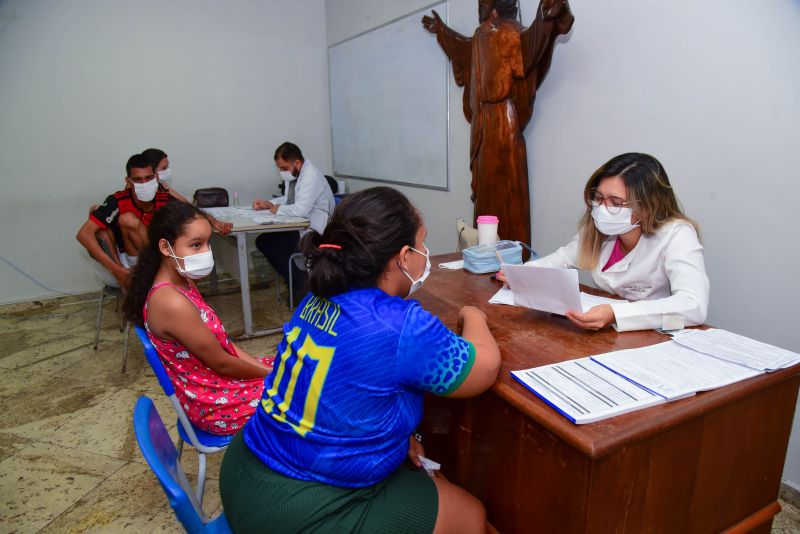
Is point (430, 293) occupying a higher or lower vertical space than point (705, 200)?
lower

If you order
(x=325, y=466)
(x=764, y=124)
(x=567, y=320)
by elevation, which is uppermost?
(x=764, y=124)

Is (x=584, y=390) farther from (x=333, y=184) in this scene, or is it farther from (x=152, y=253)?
(x=333, y=184)

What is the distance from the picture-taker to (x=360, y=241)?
3.20 ft

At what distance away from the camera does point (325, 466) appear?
0.91 meters

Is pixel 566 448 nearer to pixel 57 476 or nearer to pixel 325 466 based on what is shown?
pixel 325 466

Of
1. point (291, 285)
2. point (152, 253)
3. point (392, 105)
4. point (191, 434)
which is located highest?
point (392, 105)

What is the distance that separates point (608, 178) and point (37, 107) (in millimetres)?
4411

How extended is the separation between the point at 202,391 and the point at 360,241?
89 cm

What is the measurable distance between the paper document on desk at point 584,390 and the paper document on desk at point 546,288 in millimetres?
216

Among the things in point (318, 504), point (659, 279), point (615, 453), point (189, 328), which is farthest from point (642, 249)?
point (189, 328)

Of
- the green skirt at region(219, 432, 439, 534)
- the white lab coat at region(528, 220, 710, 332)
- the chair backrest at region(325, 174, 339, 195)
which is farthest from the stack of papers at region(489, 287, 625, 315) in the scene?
the chair backrest at region(325, 174, 339, 195)

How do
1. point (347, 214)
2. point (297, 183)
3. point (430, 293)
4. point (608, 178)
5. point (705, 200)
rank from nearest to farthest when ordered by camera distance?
point (347, 214) < point (608, 178) < point (430, 293) < point (705, 200) < point (297, 183)

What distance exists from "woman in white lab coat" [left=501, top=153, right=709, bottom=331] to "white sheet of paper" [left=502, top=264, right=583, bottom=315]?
1.7 inches

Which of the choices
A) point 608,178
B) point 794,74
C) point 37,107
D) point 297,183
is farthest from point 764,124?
point 37,107
